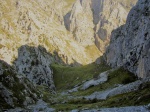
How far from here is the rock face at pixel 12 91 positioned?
7112cm

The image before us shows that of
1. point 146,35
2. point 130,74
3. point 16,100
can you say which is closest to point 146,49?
point 146,35

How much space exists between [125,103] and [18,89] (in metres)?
47.6

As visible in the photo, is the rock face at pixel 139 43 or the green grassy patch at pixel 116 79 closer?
the rock face at pixel 139 43

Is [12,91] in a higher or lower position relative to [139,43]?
lower

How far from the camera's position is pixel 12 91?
79250 millimetres

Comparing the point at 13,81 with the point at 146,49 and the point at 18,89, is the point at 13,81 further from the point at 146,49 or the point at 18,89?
the point at 146,49

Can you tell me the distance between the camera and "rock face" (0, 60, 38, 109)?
233ft

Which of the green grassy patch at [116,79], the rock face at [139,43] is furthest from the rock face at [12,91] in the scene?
the rock face at [139,43]

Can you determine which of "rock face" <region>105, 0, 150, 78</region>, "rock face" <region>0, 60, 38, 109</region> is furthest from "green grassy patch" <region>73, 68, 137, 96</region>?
"rock face" <region>0, 60, 38, 109</region>

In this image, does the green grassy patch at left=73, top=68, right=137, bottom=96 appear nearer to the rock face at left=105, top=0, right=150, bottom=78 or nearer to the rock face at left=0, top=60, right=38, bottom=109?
the rock face at left=105, top=0, right=150, bottom=78

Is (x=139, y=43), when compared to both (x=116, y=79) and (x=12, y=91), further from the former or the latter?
(x=12, y=91)

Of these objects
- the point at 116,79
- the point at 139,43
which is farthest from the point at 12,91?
the point at 139,43

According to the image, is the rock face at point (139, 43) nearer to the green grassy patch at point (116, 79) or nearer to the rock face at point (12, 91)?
the green grassy patch at point (116, 79)

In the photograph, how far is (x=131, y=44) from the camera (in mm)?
139000
